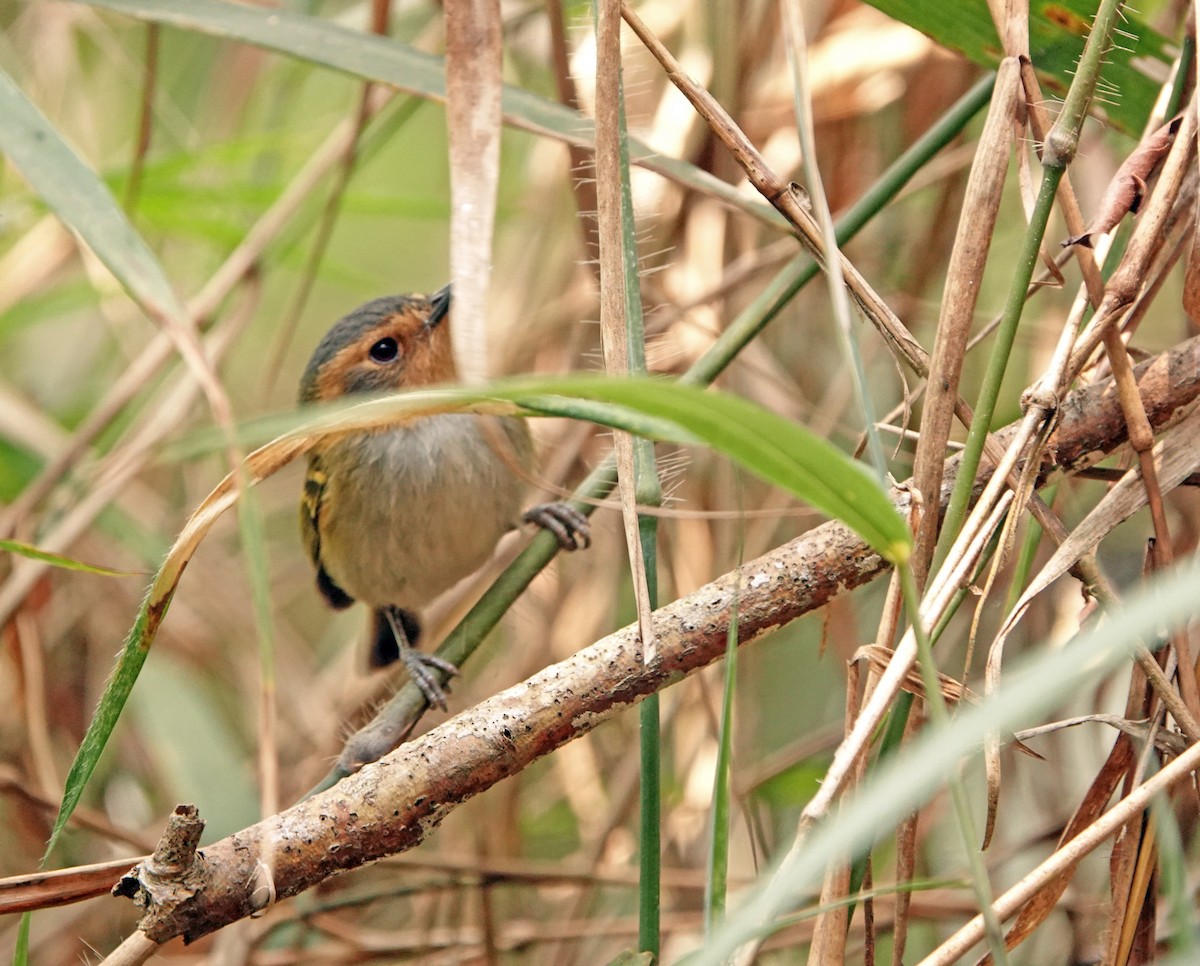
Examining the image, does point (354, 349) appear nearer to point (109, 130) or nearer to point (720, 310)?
point (720, 310)

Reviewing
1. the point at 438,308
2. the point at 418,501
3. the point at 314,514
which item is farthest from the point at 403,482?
the point at 438,308

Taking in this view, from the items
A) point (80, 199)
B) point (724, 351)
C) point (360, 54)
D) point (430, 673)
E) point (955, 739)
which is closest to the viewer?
point (955, 739)

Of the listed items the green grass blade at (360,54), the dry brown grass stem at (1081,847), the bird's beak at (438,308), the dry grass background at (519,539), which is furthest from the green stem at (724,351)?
the bird's beak at (438,308)

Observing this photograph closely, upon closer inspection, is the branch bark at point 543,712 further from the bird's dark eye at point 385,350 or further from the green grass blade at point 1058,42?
the bird's dark eye at point 385,350

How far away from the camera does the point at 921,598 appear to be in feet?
4.89

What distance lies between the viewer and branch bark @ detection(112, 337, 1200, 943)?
1353 millimetres

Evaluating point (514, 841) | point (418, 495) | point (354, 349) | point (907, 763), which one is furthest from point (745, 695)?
point (907, 763)

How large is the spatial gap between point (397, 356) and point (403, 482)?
0.39m

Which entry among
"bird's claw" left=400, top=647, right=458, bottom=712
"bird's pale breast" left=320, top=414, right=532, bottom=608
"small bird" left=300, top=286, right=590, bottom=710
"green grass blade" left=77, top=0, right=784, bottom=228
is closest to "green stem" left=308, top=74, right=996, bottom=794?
"bird's claw" left=400, top=647, right=458, bottom=712

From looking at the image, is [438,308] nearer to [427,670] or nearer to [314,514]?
[314,514]

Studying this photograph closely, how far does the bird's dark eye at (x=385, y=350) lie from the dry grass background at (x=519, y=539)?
233 mm

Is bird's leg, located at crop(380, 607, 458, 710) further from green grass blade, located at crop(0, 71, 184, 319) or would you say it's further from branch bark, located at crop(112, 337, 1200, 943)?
green grass blade, located at crop(0, 71, 184, 319)

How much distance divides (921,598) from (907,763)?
1.73ft

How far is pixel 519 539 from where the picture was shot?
3420mm
